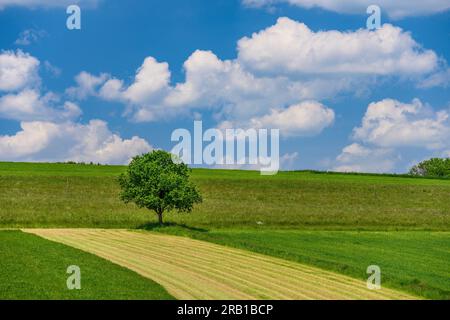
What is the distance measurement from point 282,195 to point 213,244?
45216 mm

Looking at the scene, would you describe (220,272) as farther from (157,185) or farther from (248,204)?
(248,204)

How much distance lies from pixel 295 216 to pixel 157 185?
2059cm

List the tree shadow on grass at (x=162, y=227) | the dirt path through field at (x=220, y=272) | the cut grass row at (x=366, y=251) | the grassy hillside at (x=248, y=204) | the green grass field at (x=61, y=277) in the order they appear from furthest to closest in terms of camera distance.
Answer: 1. the grassy hillside at (x=248, y=204)
2. the tree shadow on grass at (x=162, y=227)
3. the cut grass row at (x=366, y=251)
4. the dirt path through field at (x=220, y=272)
5. the green grass field at (x=61, y=277)

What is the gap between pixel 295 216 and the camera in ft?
261

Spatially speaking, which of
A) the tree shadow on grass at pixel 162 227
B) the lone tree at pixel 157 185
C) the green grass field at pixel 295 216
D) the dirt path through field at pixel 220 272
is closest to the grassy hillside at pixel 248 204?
the green grass field at pixel 295 216

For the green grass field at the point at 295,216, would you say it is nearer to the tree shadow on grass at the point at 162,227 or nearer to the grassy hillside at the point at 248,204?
the grassy hillside at the point at 248,204

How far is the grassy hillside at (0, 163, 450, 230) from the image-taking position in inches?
2896

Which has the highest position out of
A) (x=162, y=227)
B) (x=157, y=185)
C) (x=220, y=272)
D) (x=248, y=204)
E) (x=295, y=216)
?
(x=157, y=185)

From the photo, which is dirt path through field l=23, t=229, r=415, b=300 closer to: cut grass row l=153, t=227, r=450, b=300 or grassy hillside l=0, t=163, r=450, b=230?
cut grass row l=153, t=227, r=450, b=300

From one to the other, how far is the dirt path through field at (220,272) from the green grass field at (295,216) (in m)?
2.52

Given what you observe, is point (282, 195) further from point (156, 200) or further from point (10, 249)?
point (10, 249)

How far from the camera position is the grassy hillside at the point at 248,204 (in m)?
73.6

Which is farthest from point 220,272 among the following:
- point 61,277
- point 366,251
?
point 366,251

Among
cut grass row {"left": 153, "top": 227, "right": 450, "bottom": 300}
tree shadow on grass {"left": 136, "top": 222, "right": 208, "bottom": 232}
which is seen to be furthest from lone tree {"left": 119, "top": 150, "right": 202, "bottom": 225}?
cut grass row {"left": 153, "top": 227, "right": 450, "bottom": 300}
